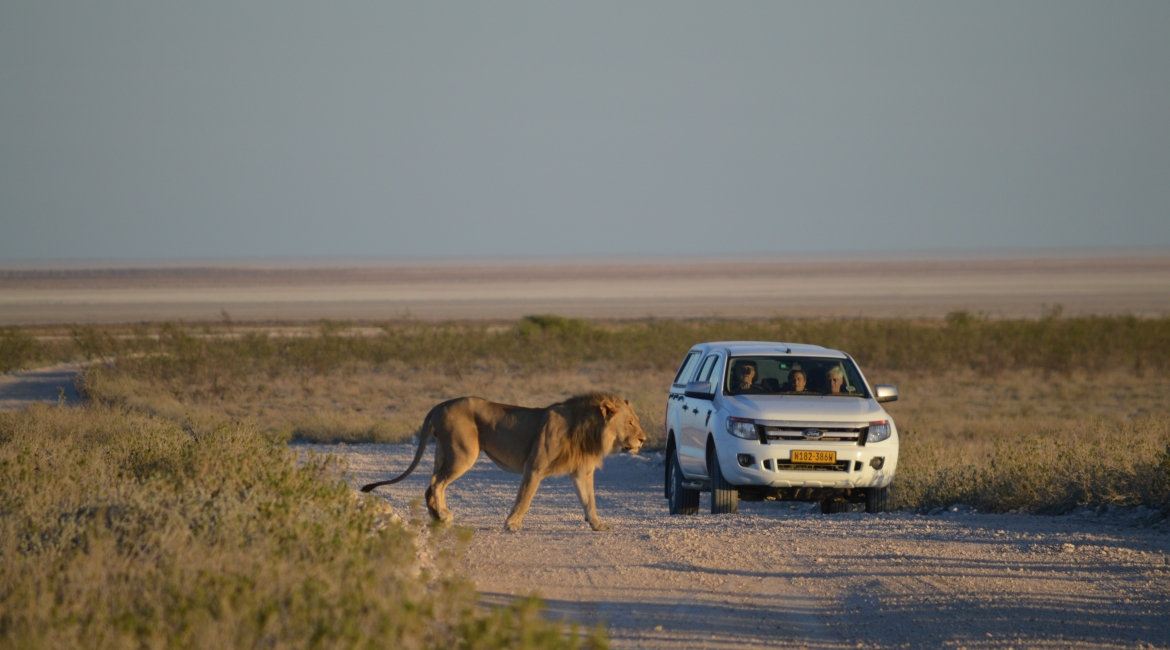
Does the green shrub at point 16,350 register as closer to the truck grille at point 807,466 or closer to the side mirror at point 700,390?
the side mirror at point 700,390

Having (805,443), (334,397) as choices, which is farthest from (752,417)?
(334,397)

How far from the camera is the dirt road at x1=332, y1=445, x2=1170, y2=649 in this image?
21.5ft

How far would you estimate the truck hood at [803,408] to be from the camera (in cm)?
1069

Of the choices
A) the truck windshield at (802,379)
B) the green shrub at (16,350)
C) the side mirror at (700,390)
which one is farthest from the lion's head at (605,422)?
the green shrub at (16,350)

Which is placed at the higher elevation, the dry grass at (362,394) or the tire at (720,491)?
the tire at (720,491)

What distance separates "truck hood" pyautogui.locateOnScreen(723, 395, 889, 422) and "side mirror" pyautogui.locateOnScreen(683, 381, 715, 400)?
9.4 inches

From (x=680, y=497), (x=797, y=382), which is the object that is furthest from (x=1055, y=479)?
(x=680, y=497)

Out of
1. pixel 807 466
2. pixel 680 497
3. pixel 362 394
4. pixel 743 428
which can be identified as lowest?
pixel 362 394

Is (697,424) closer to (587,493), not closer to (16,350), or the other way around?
(587,493)

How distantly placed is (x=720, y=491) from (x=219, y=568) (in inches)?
252

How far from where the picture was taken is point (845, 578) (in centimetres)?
791

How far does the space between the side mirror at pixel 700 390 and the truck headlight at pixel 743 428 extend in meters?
0.73

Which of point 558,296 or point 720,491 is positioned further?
point 558,296

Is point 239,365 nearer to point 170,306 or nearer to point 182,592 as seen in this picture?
point 182,592
